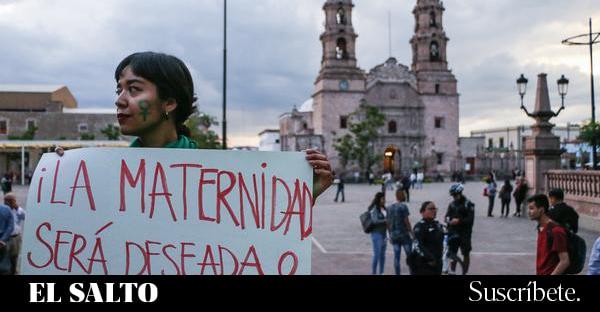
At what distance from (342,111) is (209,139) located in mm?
27671

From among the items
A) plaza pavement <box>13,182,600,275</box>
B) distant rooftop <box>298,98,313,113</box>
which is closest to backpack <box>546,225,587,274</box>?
plaza pavement <box>13,182,600,275</box>

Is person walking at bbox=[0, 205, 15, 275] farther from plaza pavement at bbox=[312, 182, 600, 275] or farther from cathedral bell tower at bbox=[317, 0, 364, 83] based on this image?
cathedral bell tower at bbox=[317, 0, 364, 83]

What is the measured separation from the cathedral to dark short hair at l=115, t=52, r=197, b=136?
5781cm

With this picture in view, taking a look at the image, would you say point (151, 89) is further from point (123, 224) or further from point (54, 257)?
point (54, 257)

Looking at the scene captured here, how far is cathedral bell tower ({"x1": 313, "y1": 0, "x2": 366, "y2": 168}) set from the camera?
6041 cm

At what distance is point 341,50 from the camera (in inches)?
2416

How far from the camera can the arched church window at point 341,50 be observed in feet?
201

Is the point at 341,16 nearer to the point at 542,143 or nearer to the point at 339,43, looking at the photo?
the point at 339,43

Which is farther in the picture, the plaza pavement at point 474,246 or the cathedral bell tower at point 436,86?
the cathedral bell tower at point 436,86

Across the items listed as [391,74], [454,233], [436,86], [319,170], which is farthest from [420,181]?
[319,170]

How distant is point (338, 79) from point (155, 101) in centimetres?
5929

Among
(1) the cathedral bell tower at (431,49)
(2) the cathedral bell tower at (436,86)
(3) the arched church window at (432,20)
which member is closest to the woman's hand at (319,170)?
(2) the cathedral bell tower at (436,86)

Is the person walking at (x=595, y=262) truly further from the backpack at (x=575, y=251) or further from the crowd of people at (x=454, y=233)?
the backpack at (x=575, y=251)

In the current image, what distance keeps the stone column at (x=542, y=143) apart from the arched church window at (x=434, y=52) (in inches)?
1830
